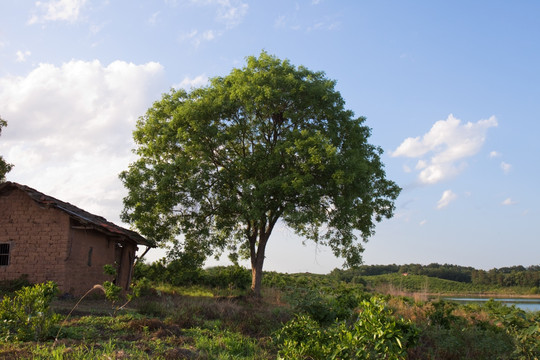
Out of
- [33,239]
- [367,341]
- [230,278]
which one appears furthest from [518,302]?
[33,239]

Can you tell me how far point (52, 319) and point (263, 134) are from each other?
15655 millimetres

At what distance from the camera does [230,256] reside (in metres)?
23.7

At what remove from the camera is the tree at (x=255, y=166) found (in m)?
20.0

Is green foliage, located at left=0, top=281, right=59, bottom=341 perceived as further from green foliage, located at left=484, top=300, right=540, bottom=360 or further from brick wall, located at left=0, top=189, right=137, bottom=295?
green foliage, located at left=484, top=300, right=540, bottom=360

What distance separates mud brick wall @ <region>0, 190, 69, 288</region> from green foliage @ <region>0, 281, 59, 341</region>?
337 inches

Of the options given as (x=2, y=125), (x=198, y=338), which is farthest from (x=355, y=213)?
(x=2, y=125)

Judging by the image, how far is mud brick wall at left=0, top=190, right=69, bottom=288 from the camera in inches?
672

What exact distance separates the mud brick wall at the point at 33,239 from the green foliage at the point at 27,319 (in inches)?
337

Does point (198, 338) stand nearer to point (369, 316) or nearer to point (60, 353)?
point (60, 353)

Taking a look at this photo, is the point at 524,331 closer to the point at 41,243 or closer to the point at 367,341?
the point at 367,341

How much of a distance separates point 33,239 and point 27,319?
1004cm

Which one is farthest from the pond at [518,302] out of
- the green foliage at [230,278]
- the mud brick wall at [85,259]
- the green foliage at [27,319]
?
the mud brick wall at [85,259]

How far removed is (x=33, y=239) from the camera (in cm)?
1738

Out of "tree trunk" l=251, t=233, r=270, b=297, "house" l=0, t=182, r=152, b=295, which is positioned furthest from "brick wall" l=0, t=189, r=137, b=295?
"tree trunk" l=251, t=233, r=270, b=297
